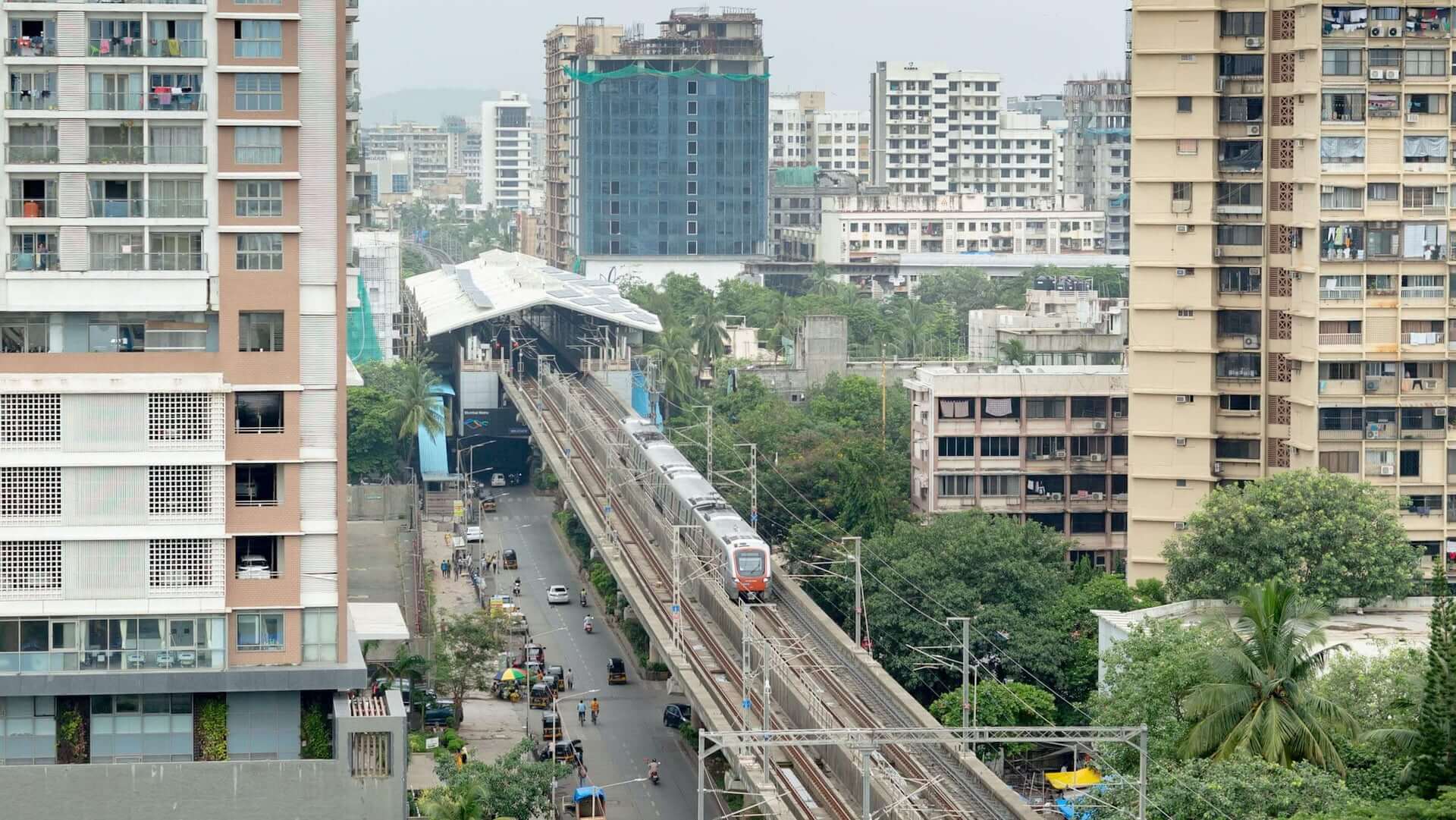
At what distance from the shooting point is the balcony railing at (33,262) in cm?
6097

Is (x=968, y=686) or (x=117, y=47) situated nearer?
(x=117, y=47)

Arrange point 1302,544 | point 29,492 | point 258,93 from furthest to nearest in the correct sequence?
point 1302,544 → point 258,93 → point 29,492

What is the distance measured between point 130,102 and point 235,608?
1301 cm

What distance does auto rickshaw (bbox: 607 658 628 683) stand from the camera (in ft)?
300

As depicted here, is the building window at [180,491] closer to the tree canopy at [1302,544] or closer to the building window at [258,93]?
the building window at [258,93]

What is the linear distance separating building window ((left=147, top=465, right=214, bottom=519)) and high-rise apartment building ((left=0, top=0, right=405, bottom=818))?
0.18 feet

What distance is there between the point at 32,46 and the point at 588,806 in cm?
2706

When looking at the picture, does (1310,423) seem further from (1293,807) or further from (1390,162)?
(1293,807)

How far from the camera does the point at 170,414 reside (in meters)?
60.9

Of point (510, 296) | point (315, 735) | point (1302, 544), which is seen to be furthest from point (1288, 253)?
point (510, 296)

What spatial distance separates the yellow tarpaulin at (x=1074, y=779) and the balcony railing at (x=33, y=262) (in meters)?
32.1

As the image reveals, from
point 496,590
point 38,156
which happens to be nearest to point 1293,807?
point 38,156

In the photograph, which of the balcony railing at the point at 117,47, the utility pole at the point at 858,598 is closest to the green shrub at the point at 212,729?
the balcony railing at the point at 117,47

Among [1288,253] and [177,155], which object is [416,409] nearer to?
[1288,253]
